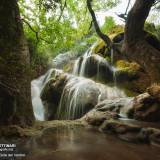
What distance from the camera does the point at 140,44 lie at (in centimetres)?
558

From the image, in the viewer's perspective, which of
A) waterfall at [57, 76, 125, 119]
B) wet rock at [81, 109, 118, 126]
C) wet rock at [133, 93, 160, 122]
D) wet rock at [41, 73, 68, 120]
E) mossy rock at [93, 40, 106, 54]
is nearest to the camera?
wet rock at [81, 109, 118, 126]

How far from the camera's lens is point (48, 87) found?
14289 mm

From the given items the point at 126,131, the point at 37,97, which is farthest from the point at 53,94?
the point at 126,131

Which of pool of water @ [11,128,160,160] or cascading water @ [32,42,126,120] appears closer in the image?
pool of water @ [11,128,160,160]

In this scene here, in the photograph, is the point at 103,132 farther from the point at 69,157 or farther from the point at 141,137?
the point at 69,157

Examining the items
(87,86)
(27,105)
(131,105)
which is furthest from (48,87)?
(27,105)

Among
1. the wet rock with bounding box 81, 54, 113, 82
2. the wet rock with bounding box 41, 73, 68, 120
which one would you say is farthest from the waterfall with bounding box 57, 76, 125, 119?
the wet rock with bounding box 81, 54, 113, 82

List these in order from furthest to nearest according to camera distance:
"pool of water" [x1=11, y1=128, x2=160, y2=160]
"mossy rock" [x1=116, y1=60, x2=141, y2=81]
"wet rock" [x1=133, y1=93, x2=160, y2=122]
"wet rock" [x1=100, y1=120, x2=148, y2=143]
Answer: "mossy rock" [x1=116, y1=60, x2=141, y2=81] < "wet rock" [x1=133, y1=93, x2=160, y2=122] < "wet rock" [x1=100, y1=120, x2=148, y2=143] < "pool of water" [x1=11, y1=128, x2=160, y2=160]

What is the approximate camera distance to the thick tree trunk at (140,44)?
5.29 metres

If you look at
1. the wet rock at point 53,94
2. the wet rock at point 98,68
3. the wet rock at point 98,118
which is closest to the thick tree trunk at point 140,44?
the wet rock at point 98,118

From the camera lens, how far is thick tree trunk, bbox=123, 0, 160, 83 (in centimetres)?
529

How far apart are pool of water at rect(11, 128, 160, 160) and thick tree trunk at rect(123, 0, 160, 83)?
1.64 meters

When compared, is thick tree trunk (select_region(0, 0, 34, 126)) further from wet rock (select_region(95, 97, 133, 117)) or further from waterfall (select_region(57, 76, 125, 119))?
waterfall (select_region(57, 76, 125, 119))

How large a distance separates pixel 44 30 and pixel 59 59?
941 cm
